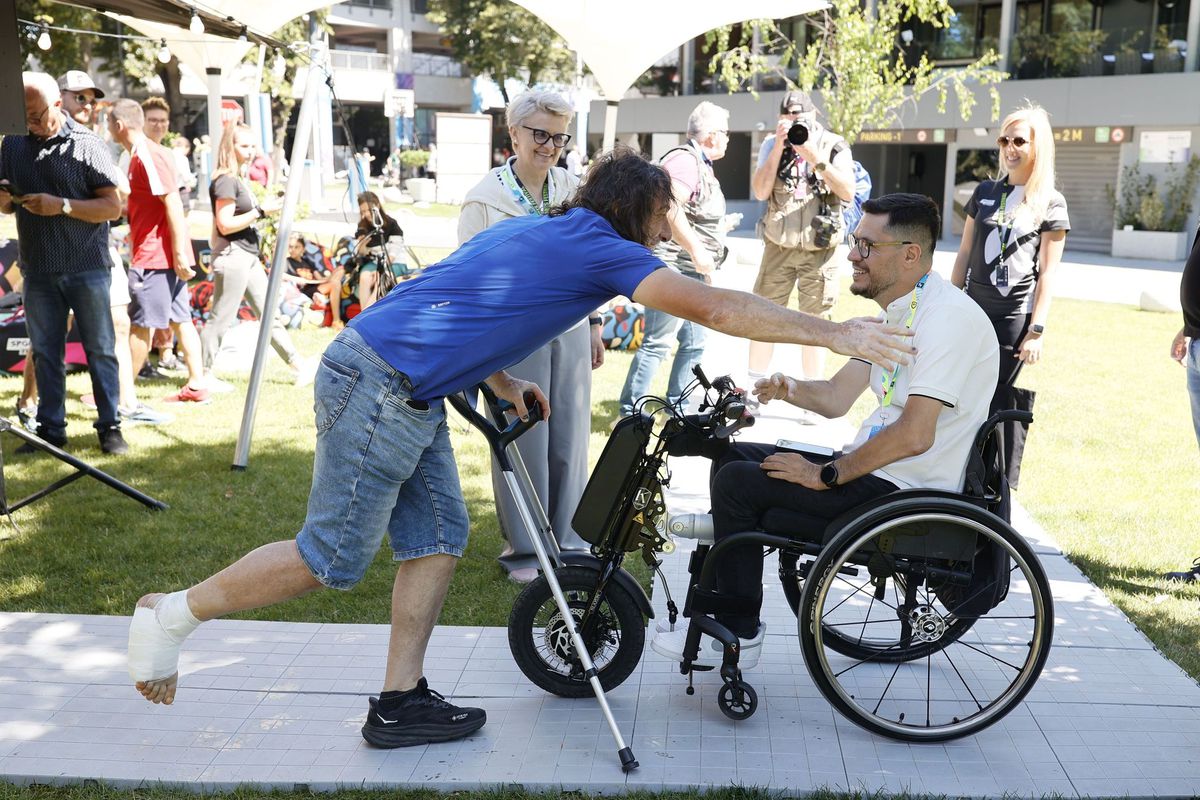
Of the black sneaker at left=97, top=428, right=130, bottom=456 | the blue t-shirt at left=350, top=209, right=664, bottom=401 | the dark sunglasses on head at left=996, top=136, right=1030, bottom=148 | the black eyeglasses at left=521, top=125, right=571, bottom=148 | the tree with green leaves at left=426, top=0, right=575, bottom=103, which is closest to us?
the blue t-shirt at left=350, top=209, right=664, bottom=401

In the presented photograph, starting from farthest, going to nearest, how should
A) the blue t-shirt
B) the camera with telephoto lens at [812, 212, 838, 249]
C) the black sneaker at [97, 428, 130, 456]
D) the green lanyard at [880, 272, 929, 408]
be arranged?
the camera with telephoto lens at [812, 212, 838, 249], the black sneaker at [97, 428, 130, 456], the green lanyard at [880, 272, 929, 408], the blue t-shirt

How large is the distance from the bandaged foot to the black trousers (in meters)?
1.56

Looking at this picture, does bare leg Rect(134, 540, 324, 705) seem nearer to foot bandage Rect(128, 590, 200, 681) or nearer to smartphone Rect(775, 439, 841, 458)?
foot bandage Rect(128, 590, 200, 681)

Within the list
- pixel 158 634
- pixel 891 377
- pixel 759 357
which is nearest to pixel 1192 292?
pixel 891 377

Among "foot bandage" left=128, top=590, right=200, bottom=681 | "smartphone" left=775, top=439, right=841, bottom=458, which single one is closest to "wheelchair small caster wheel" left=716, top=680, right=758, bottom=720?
"smartphone" left=775, top=439, right=841, bottom=458

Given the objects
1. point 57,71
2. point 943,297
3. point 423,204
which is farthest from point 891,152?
point 943,297

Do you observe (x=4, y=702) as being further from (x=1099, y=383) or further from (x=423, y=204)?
(x=423, y=204)

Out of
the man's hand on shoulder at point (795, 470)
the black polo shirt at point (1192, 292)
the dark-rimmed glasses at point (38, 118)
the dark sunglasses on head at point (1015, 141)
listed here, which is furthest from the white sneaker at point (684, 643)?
the dark-rimmed glasses at point (38, 118)

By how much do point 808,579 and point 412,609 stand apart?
1.16 metres

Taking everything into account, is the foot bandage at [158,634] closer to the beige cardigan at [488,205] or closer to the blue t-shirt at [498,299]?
the blue t-shirt at [498,299]

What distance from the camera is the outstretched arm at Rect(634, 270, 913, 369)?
2.75 meters

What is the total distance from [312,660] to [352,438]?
1.26 meters

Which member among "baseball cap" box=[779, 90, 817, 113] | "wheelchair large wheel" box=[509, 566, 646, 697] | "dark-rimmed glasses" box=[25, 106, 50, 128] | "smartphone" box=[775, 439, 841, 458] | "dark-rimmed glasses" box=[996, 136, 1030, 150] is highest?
"baseball cap" box=[779, 90, 817, 113]

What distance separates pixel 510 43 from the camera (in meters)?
44.3
